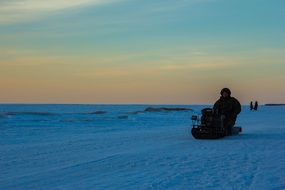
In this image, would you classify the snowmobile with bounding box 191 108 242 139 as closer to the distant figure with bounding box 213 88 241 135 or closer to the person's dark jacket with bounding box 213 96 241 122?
the distant figure with bounding box 213 88 241 135

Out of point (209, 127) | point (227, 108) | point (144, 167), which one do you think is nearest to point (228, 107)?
point (227, 108)

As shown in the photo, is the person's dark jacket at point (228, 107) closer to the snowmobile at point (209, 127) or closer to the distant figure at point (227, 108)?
the distant figure at point (227, 108)

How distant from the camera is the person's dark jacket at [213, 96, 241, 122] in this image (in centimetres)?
2158

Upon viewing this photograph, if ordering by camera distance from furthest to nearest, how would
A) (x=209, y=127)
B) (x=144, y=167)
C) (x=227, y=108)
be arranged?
1. (x=227, y=108)
2. (x=209, y=127)
3. (x=144, y=167)

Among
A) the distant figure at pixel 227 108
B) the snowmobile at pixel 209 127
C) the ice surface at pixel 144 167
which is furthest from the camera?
the distant figure at pixel 227 108

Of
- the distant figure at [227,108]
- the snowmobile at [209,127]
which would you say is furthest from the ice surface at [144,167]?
the distant figure at [227,108]

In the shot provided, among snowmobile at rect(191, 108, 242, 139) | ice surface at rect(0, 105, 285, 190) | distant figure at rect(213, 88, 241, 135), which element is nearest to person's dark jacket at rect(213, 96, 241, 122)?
distant figure at rect(213, 88, 241, 135)

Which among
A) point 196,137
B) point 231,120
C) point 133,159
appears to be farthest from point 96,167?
point 231,120

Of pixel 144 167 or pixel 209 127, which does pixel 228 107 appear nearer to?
pixel 209 127

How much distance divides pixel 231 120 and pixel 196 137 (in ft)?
6.99

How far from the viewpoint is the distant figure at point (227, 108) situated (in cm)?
2156

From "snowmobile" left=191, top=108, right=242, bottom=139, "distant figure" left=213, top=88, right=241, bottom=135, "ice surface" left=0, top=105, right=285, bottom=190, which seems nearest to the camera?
"ice surface" left=0, top=105, right=285, bottom=190

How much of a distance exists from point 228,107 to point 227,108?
7 cm

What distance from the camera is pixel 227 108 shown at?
21594 mm
